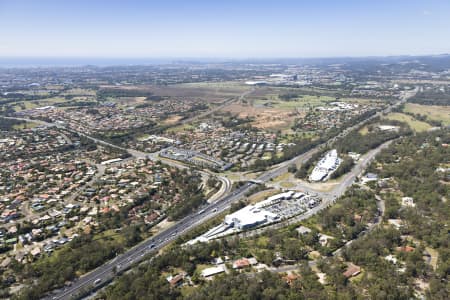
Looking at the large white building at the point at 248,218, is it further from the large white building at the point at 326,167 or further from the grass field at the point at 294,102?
the grass field at the point at 294,102

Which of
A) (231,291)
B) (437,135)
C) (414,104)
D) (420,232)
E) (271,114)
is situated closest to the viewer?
(231,291)

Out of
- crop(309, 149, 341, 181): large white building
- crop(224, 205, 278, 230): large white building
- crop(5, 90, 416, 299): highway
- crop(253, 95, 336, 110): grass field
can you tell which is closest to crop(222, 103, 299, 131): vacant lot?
crop(253, 95, 336, 110): grass field

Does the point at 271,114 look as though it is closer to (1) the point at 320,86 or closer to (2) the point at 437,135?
(2) the point at 437,135

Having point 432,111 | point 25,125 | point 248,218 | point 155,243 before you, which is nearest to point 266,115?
point 432,111

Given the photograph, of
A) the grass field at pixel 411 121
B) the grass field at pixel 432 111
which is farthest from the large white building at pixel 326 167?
the grass field at pixel 432 111

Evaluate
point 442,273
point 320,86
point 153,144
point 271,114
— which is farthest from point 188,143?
point 320,86

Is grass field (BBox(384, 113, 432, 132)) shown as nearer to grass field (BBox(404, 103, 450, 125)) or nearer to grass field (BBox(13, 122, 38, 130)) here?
grass field (BBox(404, 103, 450, 125))
